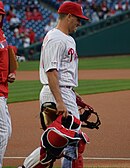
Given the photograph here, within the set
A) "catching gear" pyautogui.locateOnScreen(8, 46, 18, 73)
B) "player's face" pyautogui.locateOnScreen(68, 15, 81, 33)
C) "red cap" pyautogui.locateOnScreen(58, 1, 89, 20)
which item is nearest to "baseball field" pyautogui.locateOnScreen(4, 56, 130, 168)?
"catching gear" pyautogui.locateOnScreen(8, 46, 18, 73)

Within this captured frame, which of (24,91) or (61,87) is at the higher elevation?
(61,87)

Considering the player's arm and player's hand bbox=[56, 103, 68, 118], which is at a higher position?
the player's arm

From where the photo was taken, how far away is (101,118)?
11.2m

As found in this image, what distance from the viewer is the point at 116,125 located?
33.7 ft

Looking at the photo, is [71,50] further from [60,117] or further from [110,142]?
[110,142]

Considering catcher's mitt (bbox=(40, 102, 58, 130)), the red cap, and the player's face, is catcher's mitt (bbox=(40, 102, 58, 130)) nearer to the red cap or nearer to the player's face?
the player's face

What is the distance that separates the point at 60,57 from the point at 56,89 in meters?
0.33

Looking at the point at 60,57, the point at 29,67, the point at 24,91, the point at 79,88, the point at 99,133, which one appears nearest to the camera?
the point at 60,57

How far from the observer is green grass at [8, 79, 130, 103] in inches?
611

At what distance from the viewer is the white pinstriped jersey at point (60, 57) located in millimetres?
5691

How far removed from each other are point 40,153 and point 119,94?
9.89 metres

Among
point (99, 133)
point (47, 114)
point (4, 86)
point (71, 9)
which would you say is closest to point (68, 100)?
point (47, 114)

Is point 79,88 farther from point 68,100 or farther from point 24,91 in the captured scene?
point 68,100

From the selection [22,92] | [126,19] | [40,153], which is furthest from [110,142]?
[126,19]
